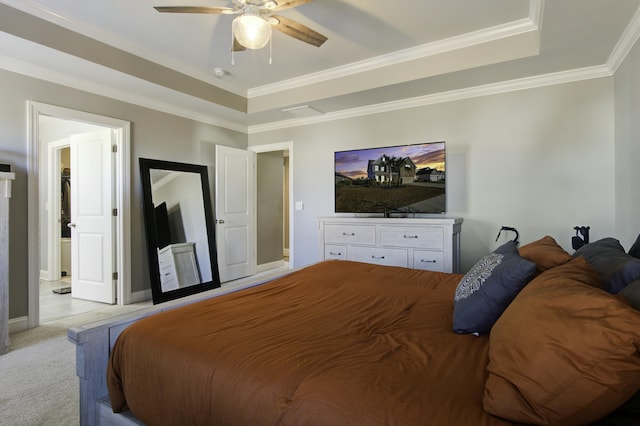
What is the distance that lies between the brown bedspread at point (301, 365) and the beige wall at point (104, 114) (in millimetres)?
2677

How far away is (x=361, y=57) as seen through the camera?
3.65 meters

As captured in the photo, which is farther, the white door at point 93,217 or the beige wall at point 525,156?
the white door at point 93,217

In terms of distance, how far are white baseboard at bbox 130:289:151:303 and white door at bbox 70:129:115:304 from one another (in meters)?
0.23

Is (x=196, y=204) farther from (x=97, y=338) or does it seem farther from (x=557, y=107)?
(x=557, y=107)

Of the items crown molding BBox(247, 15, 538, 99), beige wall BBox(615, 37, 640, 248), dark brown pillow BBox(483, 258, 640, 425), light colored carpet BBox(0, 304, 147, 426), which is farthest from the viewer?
crown molding BBox(247, 15, 538, 99)

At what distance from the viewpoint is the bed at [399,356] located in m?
0.75

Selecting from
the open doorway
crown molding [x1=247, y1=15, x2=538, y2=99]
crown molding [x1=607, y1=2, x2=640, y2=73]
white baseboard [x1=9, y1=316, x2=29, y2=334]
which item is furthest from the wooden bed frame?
the open doorway

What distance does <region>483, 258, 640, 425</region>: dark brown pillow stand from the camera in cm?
71

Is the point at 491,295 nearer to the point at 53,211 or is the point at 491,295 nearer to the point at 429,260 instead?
the point at 429,260

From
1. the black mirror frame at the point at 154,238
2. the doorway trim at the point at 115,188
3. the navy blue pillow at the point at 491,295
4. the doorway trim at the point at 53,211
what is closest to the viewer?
the navy blue pillow at the point at 491,295

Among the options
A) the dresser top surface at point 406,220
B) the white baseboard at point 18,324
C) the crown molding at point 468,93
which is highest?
the crown molding at point 468,93

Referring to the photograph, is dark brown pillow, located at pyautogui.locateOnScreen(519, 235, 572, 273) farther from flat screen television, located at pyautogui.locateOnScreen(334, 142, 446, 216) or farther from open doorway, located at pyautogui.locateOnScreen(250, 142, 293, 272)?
open doorway, located at pyautogui.locateOnScreen(250, 142, 293, 272)

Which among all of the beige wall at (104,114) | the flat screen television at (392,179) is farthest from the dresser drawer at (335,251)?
the beige wall at (104,114)

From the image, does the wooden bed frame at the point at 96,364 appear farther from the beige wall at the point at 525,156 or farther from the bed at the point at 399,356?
the beige wall at the point at 525,156
